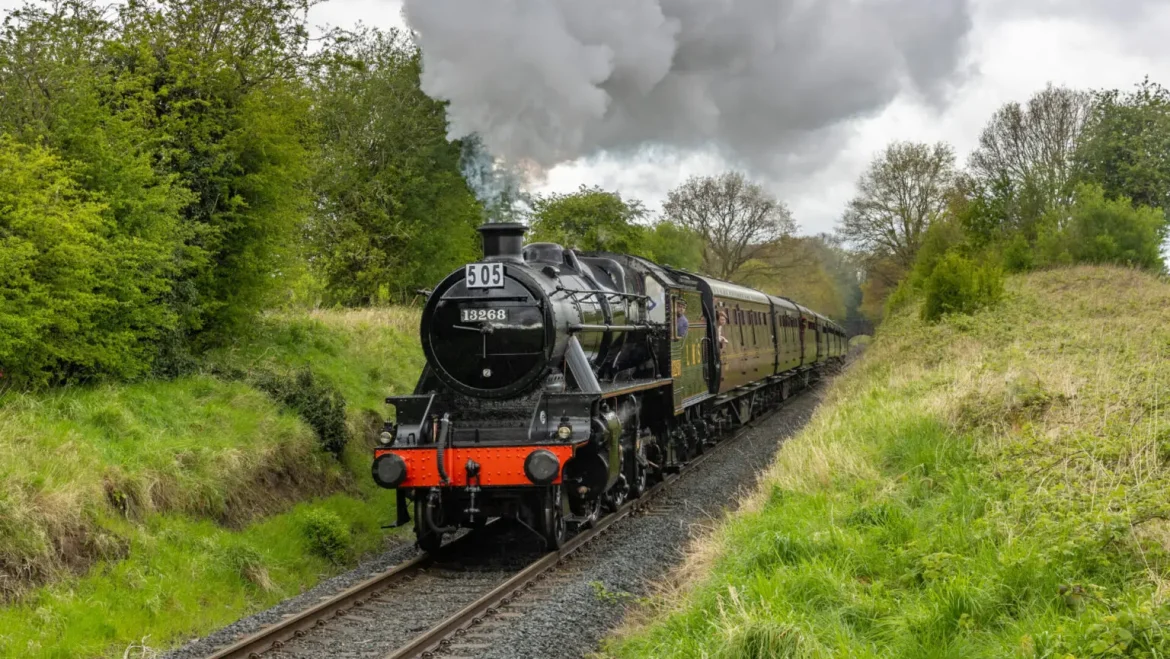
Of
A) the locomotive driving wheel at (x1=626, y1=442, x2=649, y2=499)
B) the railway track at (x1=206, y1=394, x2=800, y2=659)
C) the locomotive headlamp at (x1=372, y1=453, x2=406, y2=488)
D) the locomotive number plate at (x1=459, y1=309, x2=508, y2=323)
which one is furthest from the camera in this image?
the locomotive driving wheel at (x1=626, y1=442, x2=649, y2=499)

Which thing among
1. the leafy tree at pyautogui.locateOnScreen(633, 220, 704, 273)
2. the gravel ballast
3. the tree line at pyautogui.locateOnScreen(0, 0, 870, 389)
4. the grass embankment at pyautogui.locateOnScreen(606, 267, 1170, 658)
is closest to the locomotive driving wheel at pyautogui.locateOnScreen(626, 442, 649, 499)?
the gravel ballast

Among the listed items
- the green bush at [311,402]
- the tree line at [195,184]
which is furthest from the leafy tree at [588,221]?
the green bush at [311,402]

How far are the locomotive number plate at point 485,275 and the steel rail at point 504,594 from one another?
2.83 metres

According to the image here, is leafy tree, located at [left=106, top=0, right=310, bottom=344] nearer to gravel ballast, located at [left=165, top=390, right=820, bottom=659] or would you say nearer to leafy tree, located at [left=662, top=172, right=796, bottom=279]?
gravel ballast, located at [left=165, top=390, right=820, bottom=659]

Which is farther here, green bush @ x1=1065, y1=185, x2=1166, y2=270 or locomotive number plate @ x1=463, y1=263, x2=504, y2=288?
green bush @ x1=1065, y1=185, x2=1166, y2=270

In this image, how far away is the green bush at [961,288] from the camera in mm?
23359

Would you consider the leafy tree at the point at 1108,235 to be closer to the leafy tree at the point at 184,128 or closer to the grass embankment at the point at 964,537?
the grass embankment at the point at 964,537

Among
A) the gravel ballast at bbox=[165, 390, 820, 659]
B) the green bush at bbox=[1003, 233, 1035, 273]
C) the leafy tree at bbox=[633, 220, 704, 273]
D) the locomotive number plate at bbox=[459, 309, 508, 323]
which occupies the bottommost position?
the gravel ballast at bbox=[165, 390, 820, 659]

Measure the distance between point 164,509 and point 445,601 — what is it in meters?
3.32

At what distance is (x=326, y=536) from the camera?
10.3 meters

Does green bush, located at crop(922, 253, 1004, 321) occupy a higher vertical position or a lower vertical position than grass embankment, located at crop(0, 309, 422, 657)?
higher

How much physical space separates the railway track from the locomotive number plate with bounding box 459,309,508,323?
2455 mm

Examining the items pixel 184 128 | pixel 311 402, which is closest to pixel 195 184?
pixel 184 128

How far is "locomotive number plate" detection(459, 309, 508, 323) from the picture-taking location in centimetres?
964
